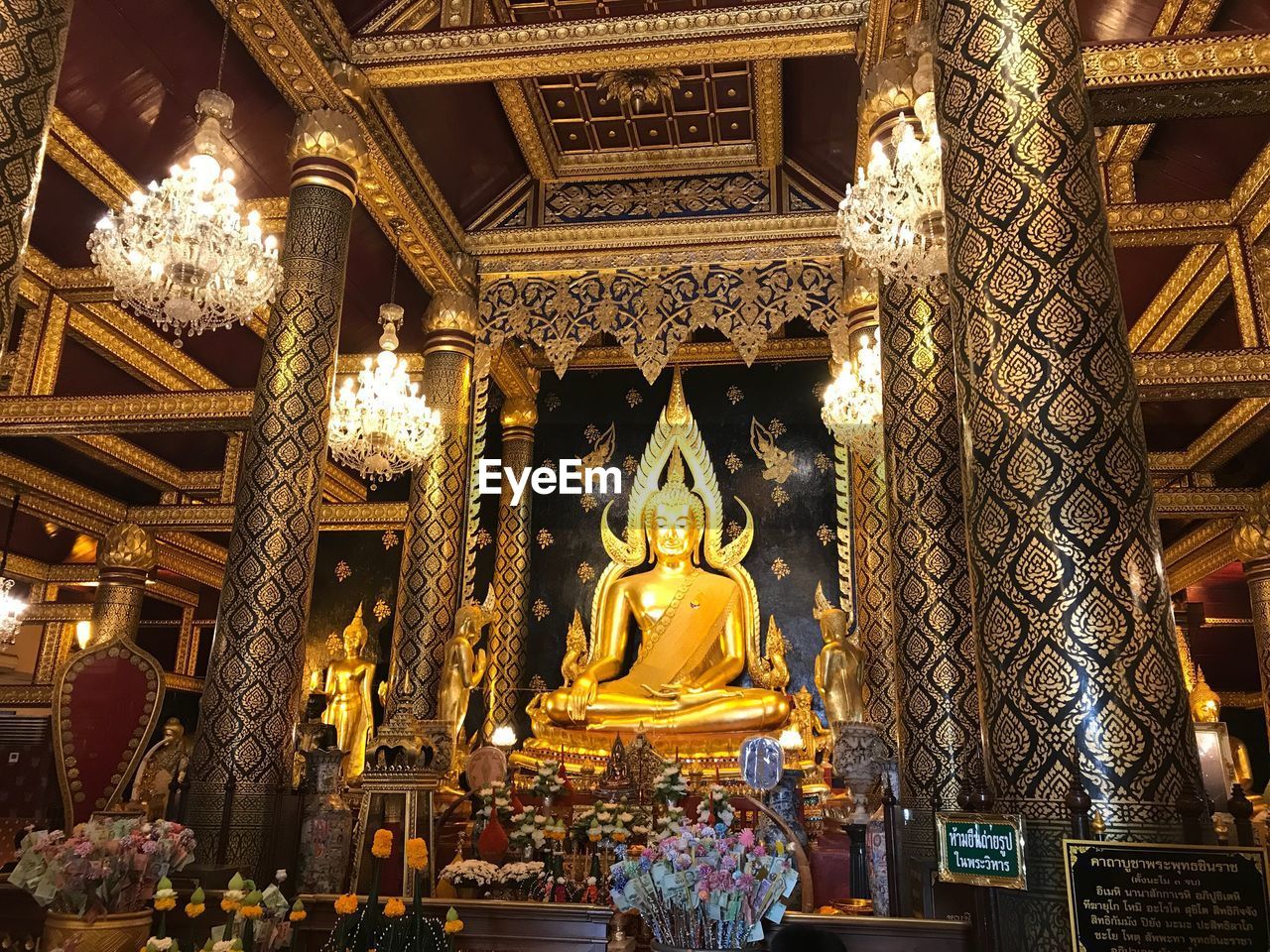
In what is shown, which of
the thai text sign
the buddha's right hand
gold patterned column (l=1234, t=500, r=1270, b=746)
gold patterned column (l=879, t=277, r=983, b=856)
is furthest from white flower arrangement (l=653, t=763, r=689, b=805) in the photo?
gold patterned column (l=1234, t=500, r=1270, b=746)

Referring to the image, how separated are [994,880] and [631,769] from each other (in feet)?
14.9

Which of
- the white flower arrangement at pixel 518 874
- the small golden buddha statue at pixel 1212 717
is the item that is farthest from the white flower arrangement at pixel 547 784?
the small golden buddha statue at pixel 1212 717

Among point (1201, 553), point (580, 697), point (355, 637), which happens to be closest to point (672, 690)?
point (580, 697)

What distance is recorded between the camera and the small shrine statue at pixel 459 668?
712 cm

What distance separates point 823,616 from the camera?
665 centimetres

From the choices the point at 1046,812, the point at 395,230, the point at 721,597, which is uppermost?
the point at 395,230

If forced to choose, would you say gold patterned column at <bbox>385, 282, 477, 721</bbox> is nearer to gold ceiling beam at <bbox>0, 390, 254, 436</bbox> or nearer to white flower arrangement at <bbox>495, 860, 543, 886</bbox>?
gold ceiling beam at <bbox>0, 390, 254, 436</bbox>

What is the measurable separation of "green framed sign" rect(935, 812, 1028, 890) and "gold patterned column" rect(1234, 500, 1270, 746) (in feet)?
28.5

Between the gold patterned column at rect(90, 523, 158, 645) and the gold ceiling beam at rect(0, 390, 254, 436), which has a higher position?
the gold ceiling beam at rect(0, 390, 254, 436)

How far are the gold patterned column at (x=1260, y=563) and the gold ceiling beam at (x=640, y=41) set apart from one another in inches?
256

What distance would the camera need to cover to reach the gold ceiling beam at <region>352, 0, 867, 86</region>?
5.76 metres

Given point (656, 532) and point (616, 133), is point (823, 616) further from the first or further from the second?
point (616, 133)

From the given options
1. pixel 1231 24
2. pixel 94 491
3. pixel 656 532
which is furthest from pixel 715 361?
pixel 94 491

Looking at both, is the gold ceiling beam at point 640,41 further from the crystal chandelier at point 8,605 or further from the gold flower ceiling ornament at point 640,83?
the crystal chandelier at point 8,605
